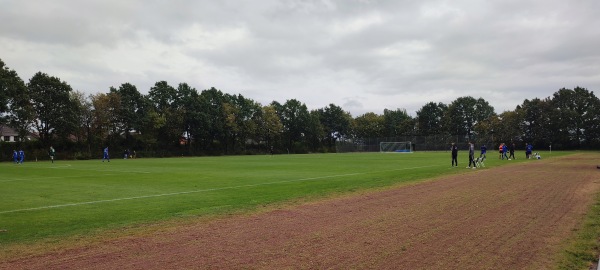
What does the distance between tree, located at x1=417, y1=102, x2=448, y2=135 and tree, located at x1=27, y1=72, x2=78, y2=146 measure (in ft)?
320

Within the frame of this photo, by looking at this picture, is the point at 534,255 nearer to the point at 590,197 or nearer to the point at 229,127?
the point at 590,197

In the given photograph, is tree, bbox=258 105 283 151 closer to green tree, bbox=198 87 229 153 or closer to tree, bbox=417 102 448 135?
green tree, bbox=198 87 229 153

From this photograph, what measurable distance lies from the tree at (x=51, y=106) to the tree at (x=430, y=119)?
320 feet

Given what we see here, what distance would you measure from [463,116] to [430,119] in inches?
386

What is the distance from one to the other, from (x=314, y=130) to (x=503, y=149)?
74.4m

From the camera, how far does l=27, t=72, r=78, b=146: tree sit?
67938 mm

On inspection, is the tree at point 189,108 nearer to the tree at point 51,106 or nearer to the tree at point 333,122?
the tree at point 51,106

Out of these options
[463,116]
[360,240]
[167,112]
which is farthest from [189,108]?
[360,240]

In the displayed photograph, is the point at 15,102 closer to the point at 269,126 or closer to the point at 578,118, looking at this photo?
the point at 269,126

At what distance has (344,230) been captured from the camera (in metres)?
8.84

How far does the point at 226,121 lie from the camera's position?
95.4 m

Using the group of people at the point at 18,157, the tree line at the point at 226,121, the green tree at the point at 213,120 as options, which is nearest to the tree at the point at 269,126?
the tree line at the point at 226,121

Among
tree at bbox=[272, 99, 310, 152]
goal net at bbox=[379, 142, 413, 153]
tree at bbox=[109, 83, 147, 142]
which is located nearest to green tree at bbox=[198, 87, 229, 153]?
tree at bbox=[109, 83, 147, 142]

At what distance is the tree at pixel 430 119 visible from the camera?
129125 mm
